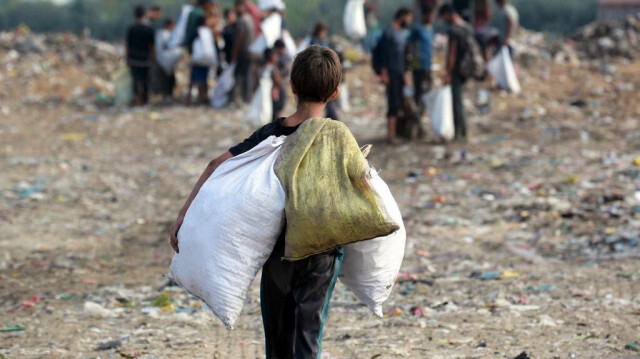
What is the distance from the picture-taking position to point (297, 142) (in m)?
2.55

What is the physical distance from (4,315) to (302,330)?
2473 millimetres

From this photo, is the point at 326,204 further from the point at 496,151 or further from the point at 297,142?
the point at 496,151

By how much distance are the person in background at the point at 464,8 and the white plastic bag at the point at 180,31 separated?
3.65 meters

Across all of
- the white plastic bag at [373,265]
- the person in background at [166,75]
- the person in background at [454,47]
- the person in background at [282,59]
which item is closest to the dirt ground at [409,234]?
the person in background at [166,75]

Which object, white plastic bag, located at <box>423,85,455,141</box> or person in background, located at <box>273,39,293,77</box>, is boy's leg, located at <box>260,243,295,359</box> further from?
white plastic bag, located at <box>423,85,455,141</box>

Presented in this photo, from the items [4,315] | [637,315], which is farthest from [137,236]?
[637,315]

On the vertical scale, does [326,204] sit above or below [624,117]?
above

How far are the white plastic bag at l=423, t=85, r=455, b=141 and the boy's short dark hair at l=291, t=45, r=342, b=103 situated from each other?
6.50m

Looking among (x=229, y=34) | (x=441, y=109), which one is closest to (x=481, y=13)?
(x=441, y=109)

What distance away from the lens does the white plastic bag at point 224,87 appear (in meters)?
11.8

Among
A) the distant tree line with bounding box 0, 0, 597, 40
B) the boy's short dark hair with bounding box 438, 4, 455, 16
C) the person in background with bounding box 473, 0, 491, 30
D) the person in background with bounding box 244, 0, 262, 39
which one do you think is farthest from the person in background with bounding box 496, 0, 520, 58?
the distant tree line with bounding box 0, 0, 597, 40

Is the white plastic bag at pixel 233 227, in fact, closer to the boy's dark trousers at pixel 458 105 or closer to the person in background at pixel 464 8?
the boy's dark trousers at pixel 458 105

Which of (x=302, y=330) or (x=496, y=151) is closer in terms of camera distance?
(x=302, y=330)

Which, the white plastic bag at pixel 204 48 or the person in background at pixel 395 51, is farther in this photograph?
the white plastic bag at pixel 204 48
